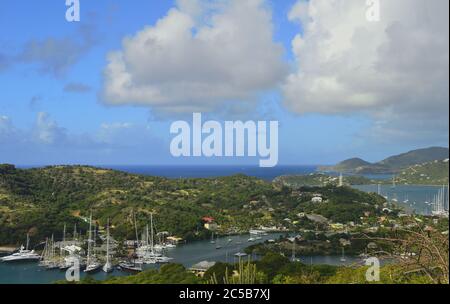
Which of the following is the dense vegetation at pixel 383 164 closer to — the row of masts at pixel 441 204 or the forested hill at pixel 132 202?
the row of masts at pixel 441 204

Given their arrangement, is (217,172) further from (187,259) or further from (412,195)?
(187,259)

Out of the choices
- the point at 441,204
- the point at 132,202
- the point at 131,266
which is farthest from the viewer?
the point at 441,204

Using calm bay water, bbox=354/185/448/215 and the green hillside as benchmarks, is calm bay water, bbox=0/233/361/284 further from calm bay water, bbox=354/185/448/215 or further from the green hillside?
the green hillside

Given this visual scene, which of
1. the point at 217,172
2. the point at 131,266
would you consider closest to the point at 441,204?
the point at 131,266

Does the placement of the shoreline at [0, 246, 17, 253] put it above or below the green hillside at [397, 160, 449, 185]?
below

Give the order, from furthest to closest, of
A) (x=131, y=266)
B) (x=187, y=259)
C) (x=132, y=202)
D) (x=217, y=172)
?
(x=217, y=172) → (x=132, y=202) → (x=187, y=259) → (x=131, y=266)

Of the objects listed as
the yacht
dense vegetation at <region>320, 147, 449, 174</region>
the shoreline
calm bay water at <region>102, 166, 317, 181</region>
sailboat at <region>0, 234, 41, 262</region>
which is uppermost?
dense vegetation at <region>320, 147, 449, 174</region>

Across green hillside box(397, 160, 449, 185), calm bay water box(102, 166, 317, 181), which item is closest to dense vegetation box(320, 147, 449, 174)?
green hillside box(397, 160, 449, 185)
